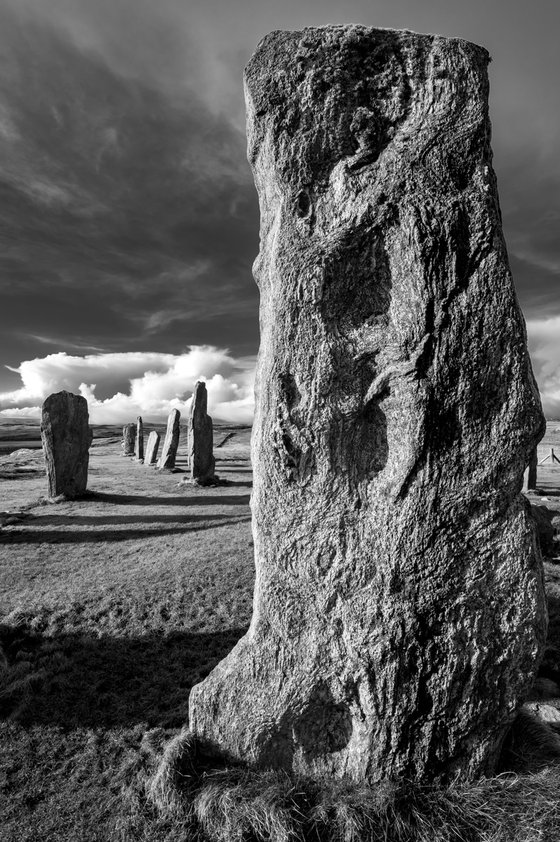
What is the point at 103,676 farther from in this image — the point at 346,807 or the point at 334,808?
the point at 346,807

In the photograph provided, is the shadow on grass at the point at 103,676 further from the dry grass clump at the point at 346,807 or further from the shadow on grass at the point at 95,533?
the shadow on grass at the point at 95,533

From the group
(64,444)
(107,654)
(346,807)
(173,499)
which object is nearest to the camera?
(346,807)

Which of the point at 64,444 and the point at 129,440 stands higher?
the point at 129,440

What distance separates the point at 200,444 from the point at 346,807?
20142mm

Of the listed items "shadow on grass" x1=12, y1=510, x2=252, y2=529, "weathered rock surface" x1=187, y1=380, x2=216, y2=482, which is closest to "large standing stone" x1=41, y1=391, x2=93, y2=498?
"shadow on grass" x1=12, y1=510, x2=252, y2=529

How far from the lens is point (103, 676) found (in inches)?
264

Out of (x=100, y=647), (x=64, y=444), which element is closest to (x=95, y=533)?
(x=64, y=444)

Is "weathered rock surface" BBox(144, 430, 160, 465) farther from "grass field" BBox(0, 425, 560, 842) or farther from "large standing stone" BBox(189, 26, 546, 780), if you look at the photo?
"large standing stone" BBox(189, 26, 546, 780)

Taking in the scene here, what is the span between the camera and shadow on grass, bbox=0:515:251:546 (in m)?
13.6

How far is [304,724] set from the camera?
4.40 metres

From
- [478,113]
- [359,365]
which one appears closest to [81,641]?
[359,365]

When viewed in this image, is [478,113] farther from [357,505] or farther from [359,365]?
[357,505]

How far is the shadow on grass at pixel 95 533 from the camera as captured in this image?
13641 millimetres

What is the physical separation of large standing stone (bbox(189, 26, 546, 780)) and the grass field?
2.54 ft
